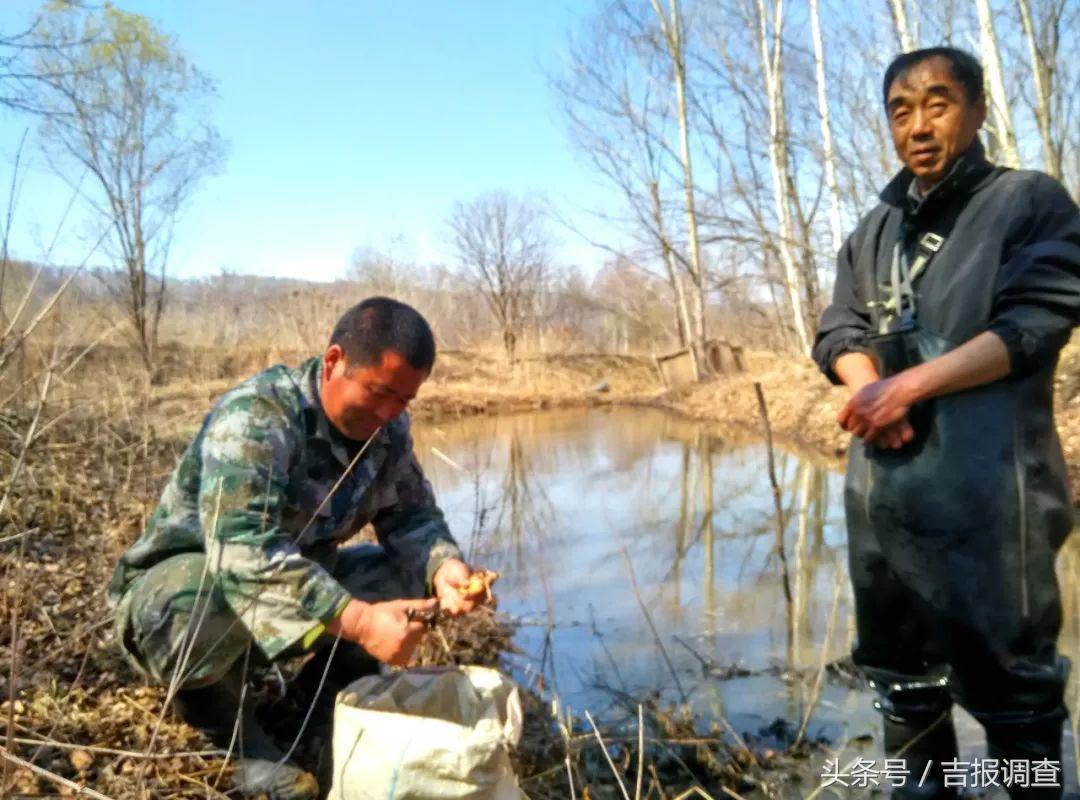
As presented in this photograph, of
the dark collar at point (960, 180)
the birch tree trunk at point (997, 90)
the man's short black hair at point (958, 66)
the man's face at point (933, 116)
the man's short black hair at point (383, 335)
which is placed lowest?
the man's short black hair at point (383, 335)

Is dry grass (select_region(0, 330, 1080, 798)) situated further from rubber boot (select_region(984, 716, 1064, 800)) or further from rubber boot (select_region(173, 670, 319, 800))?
rubber boot (select_region(984, 716, 1064, 800))

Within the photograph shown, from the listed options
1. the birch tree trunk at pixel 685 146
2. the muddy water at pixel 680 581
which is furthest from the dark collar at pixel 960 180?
the birch tree trunk at pixel 685 146

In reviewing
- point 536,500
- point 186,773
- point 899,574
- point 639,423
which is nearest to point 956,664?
point 899,574

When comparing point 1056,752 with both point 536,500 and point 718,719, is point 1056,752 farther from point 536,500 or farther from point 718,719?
point 536,500

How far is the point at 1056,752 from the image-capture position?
1.71 m

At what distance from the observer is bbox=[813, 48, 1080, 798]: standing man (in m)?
1.69

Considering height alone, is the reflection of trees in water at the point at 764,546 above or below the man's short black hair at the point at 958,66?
below

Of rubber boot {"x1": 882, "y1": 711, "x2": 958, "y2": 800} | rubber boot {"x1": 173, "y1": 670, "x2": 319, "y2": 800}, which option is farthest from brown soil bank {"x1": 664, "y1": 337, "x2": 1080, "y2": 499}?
rubber boot {"x1": 173, "y1": 670, "x2": 319, "y2": 800}

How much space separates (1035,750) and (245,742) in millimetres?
1896

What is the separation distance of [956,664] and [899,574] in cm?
21

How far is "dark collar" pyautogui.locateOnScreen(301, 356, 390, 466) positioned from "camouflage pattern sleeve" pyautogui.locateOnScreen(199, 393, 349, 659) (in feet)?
0.58

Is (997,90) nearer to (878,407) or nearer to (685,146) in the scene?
(878,407)

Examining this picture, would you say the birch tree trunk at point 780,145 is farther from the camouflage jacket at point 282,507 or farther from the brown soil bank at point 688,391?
the camouflage jacket at point 282,507

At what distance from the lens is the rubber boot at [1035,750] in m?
1.69
